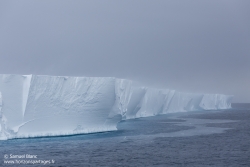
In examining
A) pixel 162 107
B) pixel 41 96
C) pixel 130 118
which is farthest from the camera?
pixel 162 107

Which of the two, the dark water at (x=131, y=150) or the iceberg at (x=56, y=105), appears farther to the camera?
the iceberg at (x=56, y=105)

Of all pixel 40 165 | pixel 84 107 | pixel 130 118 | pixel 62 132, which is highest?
pixel 130 118

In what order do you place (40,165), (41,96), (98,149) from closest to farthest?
(40,165)
(98,149)
(41,96)

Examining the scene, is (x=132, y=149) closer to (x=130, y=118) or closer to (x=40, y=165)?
(x=40, y=165)

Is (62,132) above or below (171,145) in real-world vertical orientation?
above

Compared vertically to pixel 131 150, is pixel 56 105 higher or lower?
higher

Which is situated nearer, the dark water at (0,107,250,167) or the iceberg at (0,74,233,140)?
the dark water at (0,107,250,167)

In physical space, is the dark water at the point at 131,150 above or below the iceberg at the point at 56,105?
below

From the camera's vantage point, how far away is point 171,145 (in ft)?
54.0

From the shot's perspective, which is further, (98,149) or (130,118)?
(130,118)

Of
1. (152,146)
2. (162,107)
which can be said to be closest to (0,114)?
(152,146)

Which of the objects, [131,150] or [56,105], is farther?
[56,105]

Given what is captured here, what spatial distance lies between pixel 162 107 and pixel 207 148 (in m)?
25.0

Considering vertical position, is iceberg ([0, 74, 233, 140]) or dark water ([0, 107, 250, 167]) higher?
iceberg ([0, 74, 233, 140])
